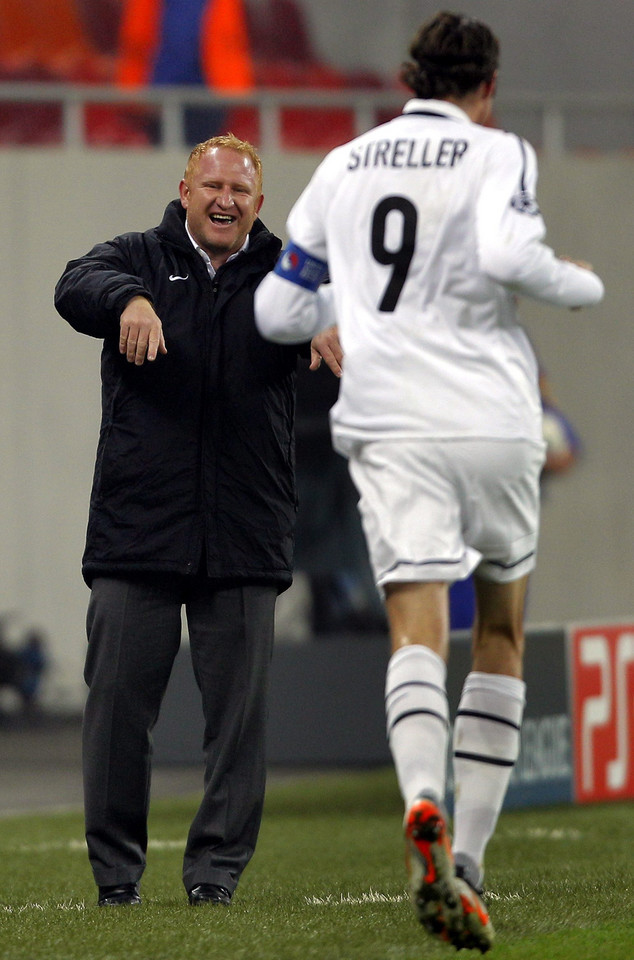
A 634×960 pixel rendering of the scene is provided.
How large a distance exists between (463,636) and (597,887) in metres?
2.90

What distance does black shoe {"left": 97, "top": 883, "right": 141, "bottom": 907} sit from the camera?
12.4ft

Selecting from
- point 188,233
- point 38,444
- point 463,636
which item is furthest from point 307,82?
point 188,233

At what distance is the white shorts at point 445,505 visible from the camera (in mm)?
3016

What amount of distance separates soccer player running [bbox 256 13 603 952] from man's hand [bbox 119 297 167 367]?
0.50 metres

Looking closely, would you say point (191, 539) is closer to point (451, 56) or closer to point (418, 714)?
point (418, 714)

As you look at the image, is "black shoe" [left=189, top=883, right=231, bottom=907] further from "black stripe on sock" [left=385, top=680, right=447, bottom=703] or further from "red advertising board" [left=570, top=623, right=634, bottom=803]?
"red advertising board" [left=570, top=623, right=634, bottom=803]

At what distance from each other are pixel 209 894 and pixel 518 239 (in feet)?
5.52

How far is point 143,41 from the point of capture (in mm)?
13672

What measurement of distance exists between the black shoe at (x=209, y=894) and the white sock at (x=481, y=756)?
31.1 inches

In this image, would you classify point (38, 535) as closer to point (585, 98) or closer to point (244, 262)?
point (585, 98)

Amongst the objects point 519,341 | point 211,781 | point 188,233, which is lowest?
point 211,781

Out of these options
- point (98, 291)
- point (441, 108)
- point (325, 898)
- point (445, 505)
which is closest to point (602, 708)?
point (325, 898)

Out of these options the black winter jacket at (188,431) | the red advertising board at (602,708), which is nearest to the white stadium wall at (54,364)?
the red advertising board at (602,708)

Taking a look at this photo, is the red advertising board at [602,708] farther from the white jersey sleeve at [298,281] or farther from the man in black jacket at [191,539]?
the white jersey sleeve at [298,281]
